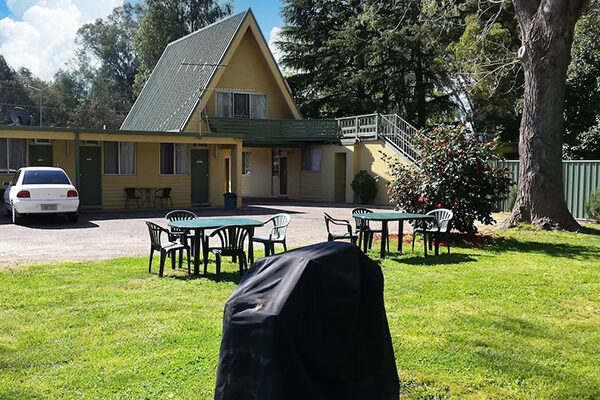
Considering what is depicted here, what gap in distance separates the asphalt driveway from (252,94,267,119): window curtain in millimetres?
9134

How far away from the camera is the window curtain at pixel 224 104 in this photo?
28.1m

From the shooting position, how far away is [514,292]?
7863mm

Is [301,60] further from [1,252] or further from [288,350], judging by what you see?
[288,350]

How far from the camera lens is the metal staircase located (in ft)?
81.3

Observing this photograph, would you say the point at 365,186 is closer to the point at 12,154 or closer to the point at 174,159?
the point at 174,159

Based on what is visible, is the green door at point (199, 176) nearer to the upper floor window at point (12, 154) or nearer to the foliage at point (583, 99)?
the upper floor window at point (12, 154)

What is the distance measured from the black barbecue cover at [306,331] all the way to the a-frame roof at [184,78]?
2436 cm

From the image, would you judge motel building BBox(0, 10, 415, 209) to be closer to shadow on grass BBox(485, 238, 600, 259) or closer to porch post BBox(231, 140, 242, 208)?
porch post BBox(231, 140, 242, 208)

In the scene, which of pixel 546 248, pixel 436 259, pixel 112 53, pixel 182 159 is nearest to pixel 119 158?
pixel 182 159

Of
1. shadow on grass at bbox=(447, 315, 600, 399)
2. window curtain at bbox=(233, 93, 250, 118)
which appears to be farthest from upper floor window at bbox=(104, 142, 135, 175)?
shadow on grass at bbox=(447, 315, 600, 399)

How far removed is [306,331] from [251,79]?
27.2 m

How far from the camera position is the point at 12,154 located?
20.8 metres

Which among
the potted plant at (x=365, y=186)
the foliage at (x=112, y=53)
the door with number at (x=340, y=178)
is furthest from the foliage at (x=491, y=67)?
the foliage at (x=112, y=53)

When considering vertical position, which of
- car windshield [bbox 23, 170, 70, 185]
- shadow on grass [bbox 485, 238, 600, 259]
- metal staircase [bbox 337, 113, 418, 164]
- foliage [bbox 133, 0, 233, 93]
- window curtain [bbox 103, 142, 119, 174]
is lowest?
shadow on grass [bbox 485, 238, 600, 259]
